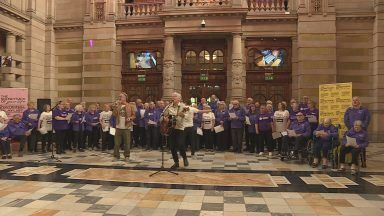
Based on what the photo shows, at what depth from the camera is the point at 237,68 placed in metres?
15.3

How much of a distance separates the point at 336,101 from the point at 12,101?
10.7 meters

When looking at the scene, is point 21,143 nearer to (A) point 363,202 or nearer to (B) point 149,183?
(B) point 149,183

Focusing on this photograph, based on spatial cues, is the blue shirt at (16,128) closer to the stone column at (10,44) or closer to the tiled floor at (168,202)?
the tiled floor at (168,202)

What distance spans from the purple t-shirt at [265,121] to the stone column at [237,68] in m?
4.11

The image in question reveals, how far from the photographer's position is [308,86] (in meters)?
15.3

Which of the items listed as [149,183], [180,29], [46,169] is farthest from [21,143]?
[180,29]

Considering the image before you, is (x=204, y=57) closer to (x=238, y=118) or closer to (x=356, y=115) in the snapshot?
(x=238, y=118)

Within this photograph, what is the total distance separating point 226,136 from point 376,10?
910cm

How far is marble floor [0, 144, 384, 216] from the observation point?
5312 millimetres

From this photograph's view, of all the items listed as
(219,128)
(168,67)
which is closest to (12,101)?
(168,67)

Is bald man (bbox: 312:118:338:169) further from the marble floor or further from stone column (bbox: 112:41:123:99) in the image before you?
stone column (bbox: 112:41:123:99)

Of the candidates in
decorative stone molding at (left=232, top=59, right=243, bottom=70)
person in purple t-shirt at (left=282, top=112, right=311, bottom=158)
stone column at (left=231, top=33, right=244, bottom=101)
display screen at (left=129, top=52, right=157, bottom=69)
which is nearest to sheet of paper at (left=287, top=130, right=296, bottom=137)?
person in purple t-shirt at (left=282, top=112, right=311, bottom=158)

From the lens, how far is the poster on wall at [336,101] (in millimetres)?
9360

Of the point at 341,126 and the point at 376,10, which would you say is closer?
the point at 341,126
